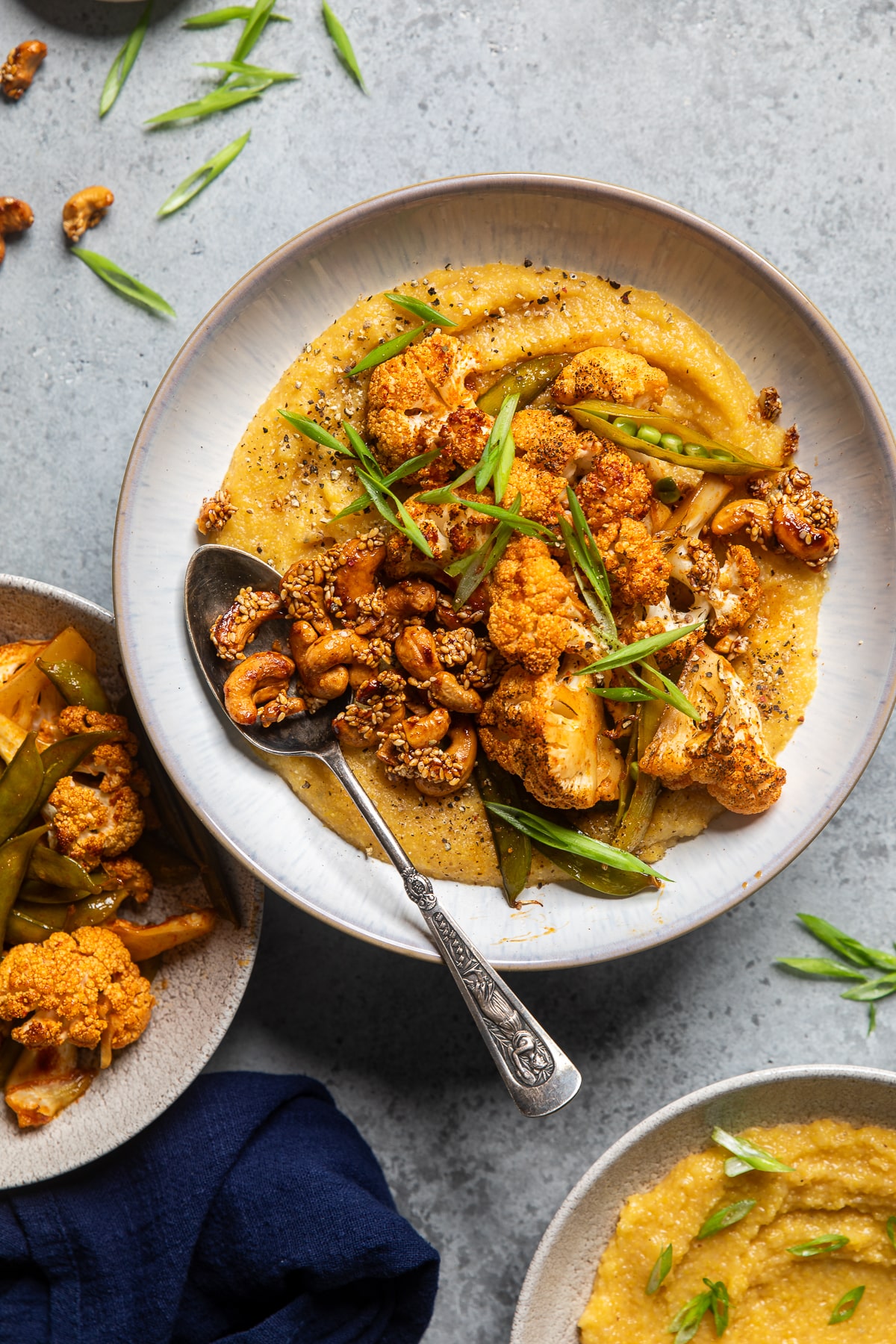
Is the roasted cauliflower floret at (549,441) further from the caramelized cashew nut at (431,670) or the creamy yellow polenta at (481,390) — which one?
the caramelized cashew nut at (431,670)

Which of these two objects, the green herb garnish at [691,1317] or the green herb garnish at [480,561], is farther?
the green herb garnish at [691,1317]

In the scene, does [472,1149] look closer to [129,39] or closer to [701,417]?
[701,417]

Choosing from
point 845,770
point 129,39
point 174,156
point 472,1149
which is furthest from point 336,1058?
point 129,39

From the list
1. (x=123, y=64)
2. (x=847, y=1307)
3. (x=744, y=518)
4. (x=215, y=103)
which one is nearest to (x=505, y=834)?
(x=744, y=518)

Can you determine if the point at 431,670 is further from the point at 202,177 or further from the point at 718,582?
the point at 202,177

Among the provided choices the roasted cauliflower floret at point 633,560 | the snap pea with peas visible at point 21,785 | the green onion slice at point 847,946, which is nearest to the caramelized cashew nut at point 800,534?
the roasted cauliflower floret at point 633,560

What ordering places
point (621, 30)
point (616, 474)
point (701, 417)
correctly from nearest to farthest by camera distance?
1. point (616, 474)
2. point (701, 417)
3. point (621, 30)
